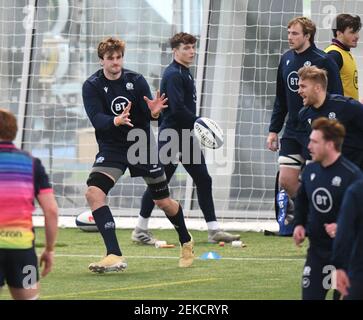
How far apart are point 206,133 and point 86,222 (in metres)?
2.42

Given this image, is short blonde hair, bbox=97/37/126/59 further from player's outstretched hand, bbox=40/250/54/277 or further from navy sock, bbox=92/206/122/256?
player's outstretched hand, bbox=40/250/54/277

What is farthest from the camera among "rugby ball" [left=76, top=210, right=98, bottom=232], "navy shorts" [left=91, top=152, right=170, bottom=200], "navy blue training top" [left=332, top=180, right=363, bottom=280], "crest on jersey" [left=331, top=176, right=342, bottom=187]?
"rugby ball" [left=76, top=210, right=98, bottom=232]

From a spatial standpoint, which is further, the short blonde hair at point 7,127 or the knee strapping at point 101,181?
the knee strapping at point 101,181

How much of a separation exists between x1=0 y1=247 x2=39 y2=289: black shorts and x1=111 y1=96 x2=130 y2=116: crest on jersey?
3.84m

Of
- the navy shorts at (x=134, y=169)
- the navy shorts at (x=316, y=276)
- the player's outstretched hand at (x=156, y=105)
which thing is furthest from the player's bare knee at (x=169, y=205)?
the navy shorts at (x=316, y=276)

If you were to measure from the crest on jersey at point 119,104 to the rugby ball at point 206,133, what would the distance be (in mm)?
1779

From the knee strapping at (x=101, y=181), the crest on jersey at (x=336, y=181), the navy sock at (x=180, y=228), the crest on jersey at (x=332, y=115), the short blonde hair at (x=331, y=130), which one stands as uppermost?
the short blonde hair at (x=331, y=130)

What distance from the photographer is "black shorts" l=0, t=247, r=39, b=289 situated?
700 cm

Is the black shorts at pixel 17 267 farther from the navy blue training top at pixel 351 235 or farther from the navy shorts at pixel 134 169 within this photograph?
the navy shorts at pixel 134 169

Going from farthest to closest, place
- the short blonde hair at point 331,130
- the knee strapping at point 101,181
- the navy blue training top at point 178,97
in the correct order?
the navy blue training top at point 178,97, the knee strapping at point 101,181, the short blonde hair at point 331,130

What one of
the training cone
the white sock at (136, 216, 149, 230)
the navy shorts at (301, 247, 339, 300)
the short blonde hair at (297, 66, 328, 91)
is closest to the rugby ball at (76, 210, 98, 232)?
the white sock at (136, 216, 149, 230)

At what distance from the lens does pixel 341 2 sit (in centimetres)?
1482

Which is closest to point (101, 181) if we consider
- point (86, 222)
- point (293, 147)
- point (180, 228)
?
point (180, 228)

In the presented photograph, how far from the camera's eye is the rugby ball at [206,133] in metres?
12.4
